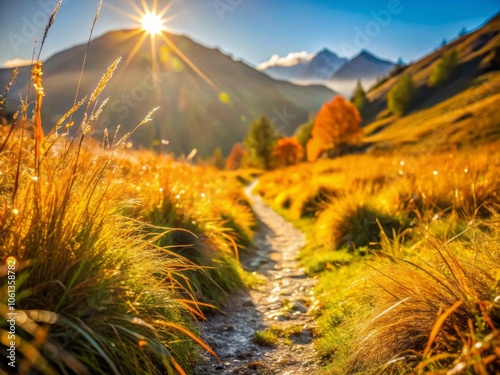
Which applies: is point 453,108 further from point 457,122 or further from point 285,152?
point 285,152

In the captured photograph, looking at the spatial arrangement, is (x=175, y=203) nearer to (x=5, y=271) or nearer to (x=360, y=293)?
(x=360, y=293)

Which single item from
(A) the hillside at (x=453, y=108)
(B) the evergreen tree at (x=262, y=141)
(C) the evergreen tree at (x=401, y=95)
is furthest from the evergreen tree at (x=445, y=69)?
(B) the evergreen tree at (x=262, y=141)

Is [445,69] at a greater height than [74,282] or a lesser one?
greater

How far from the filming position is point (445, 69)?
8969 cm

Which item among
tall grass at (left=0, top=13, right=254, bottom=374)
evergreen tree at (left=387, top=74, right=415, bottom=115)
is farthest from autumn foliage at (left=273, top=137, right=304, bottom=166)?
tall grass at (left=0, top=13, right=254, bottom=374)

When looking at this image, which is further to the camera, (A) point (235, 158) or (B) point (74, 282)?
(A) point (235, 158)

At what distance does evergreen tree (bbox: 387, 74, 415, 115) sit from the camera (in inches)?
3369

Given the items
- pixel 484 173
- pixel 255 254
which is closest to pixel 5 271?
pixel 255 254

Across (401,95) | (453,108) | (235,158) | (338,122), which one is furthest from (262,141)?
(401,95)

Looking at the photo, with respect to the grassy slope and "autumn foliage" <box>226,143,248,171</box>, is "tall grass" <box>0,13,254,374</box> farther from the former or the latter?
"autumn foliage" <box>226,143,248,171</box>

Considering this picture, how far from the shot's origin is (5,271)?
2.10 m

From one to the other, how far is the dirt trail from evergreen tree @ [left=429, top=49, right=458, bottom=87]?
101m

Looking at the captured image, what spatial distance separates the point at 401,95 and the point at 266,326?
9444cm

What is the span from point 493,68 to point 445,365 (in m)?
99.8
